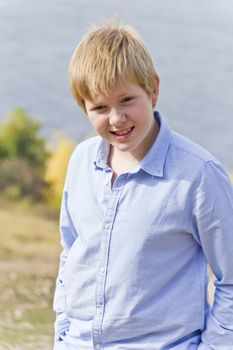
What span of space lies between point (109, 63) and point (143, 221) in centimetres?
28

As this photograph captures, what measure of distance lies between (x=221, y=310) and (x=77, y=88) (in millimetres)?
468

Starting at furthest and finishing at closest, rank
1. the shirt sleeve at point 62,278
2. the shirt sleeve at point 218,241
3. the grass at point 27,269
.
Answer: the grass at point 27,269 < the shirt sleeve at point 62,278 < the shirt sleeve at point 218,241

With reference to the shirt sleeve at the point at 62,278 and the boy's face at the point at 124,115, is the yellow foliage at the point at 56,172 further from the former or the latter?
the boy's face at the point at 124,115

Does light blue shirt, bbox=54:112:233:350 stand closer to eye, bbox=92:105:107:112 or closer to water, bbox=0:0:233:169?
eye, bbox=92:105:107:112

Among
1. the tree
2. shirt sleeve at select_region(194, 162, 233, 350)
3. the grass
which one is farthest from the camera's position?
the tree

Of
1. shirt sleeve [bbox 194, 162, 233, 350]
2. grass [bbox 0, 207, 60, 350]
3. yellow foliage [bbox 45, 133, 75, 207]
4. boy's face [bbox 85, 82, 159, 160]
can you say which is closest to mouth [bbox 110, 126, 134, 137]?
boy's face [bbox 85, 82, 159, 160]

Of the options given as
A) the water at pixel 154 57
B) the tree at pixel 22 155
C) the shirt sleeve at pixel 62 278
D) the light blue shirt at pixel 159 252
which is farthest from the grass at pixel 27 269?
the light blue shirt at pixel 159 252

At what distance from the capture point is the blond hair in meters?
1.41

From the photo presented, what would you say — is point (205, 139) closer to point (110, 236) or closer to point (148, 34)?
point (148, 34)

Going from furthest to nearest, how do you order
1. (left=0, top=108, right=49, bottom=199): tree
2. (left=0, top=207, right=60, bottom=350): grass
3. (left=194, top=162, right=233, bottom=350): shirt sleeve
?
(left=0, top=108, right=49, bottom=199): tree
(left=0, top=207, right=60, bottom=350): grass
(left=194, top=162, right=233, bottom=350): shirt sleeve

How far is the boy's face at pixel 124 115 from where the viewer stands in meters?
1.42

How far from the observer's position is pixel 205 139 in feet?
11.1

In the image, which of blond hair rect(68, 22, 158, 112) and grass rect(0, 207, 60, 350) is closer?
blond hair rect(68, 22, 158, 112)

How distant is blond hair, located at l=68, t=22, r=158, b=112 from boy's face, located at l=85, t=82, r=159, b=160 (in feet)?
0.04
